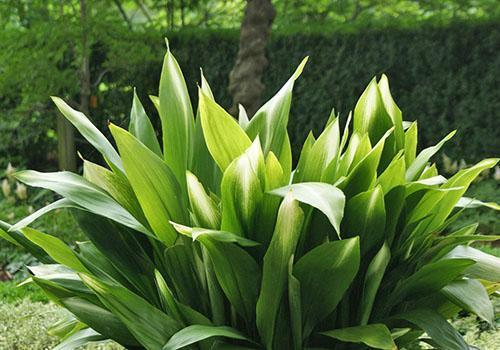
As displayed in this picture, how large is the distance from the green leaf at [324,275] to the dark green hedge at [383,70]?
7.33m

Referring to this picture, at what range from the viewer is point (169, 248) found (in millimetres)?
2576

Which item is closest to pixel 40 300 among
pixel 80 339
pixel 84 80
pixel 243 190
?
pixel 80 339

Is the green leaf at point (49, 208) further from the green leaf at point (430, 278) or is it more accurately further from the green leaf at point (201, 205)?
the green leaf at point (430, 278)

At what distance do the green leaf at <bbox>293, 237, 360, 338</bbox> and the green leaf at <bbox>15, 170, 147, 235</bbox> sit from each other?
51 cm

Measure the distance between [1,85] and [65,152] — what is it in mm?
1578

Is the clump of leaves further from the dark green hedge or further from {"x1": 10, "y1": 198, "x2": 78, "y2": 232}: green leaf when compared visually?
the dark green hedge

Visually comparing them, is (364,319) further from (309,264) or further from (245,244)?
(245,244)

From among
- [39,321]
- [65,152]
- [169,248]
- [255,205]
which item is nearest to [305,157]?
[255,205]

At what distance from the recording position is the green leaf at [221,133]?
98.7 inches

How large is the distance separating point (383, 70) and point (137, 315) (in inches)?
314

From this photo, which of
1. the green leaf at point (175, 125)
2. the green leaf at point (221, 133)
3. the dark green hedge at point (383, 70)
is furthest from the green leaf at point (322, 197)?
the dark green hedge at point (383, 70)

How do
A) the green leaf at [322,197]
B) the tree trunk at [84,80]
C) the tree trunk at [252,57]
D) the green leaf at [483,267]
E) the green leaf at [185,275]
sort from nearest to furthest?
1. the green leaf at [322,197]
2. the green leaf at [185,275]
3. the green leaf at [483,267]
4. the tree trunk at [252,57]
5. the tree trunk at [84,80]

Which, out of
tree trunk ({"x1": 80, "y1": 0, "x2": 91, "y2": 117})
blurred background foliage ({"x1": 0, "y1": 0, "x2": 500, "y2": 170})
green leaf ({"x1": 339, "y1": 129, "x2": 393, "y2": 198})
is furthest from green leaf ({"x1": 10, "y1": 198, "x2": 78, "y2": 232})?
tree trunk ({"x1": 80, "y1": 0, "x2": 91, "y2": 117})

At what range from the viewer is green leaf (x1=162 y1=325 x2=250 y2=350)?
236 centimetres
